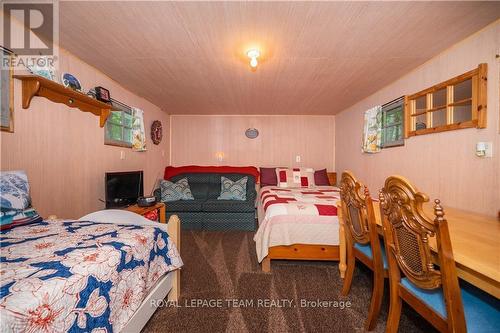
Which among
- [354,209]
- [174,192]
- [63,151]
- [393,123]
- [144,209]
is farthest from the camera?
[174,192]

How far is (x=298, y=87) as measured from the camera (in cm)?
293

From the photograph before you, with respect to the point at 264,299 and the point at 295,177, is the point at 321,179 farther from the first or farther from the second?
the point at 264,299

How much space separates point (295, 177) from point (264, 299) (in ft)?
8.34

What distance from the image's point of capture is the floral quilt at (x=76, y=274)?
72 cm

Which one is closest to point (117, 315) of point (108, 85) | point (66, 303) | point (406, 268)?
point (66, 303)

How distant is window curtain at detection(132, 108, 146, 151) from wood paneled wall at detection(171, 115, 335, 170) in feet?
5.16

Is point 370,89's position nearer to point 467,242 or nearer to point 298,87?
point 298,87

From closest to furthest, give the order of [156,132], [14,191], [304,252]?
[14,191], [304,252], [156,132]

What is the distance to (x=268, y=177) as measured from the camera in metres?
4.17

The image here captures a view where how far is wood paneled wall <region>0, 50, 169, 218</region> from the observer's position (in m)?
1.66

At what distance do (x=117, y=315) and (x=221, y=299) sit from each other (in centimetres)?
87

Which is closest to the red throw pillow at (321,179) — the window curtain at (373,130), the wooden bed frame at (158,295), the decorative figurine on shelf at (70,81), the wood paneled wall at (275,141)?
the wood paneled wall at (275,141)

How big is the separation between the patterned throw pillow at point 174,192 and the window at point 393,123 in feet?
10.1

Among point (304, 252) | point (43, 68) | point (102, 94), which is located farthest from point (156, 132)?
point (304, 252)
